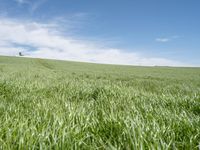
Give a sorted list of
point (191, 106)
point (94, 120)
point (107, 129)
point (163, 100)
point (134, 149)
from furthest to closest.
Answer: point (163, 100)
point (191, 106)
point (94, 120)
point (107, 129)
point (134, 149)

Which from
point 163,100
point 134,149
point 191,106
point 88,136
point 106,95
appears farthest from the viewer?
point 106,95

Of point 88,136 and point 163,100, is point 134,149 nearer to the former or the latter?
point 88,136

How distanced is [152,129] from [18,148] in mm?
1410

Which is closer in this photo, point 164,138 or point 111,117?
point 164,138

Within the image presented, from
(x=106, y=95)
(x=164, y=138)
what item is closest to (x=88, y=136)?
(x=164, y=138)

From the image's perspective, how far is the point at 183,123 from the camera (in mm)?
2848

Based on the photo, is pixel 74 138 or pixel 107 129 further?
pixel 107 129

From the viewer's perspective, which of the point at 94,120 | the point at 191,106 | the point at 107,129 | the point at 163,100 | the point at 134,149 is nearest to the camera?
the point at 134,149

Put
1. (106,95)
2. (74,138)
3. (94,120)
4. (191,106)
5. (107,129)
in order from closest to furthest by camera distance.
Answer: (74,138) < (107,129) < (94,120) < (191,106) < (106,95)

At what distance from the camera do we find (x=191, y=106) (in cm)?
436

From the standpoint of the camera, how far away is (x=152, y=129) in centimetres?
254

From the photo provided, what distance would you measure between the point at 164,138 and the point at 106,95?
3.70 meters

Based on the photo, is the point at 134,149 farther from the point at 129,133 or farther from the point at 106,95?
the point at 106,95

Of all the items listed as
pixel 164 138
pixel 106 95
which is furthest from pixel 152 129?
pixel 106 95
